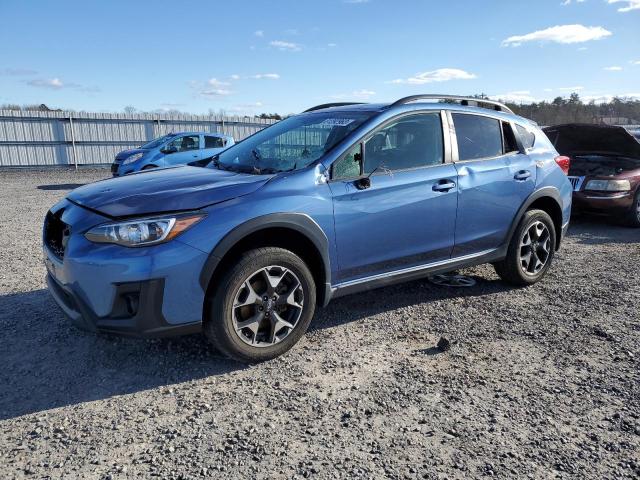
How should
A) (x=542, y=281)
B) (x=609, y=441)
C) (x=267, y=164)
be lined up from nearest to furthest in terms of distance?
(x=609, y=441) → (x=267, y=164) → (x=542, y=281)

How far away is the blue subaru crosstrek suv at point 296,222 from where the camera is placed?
310 cm

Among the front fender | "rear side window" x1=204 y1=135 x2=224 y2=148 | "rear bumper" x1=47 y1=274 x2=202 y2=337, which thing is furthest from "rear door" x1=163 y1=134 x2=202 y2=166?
"rear bumper" x1=47 y1=274 x2=202 y2=337

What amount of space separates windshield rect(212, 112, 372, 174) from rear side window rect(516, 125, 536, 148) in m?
1.89

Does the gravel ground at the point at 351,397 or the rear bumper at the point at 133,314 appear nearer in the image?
the gravel ground at the point at 351,397

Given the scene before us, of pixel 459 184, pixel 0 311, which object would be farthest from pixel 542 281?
pixel 0 311

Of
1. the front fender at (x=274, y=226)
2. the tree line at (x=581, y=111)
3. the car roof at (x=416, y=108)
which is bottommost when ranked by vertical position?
the front fender at (x=274, y=226)

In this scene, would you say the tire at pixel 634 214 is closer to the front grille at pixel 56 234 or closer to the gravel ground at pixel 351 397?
the gravel ground at pixel 351 397

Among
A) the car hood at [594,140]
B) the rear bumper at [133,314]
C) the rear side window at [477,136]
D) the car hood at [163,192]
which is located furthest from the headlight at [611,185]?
the rear bumper at [133,314]

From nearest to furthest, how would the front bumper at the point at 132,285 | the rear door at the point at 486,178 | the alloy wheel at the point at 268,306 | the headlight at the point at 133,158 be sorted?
the front bumper at the point at 132,285, the alloy wheel at the point at 268,306, the rear door at the point at 486,178, the headlight at the point at 133,158

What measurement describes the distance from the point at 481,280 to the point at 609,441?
290 cm

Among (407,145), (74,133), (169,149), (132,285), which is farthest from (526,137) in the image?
(74,133)

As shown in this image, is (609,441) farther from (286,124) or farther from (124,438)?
(286,124)

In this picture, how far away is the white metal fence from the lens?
19.8m

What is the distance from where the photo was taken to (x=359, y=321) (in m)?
4.33
